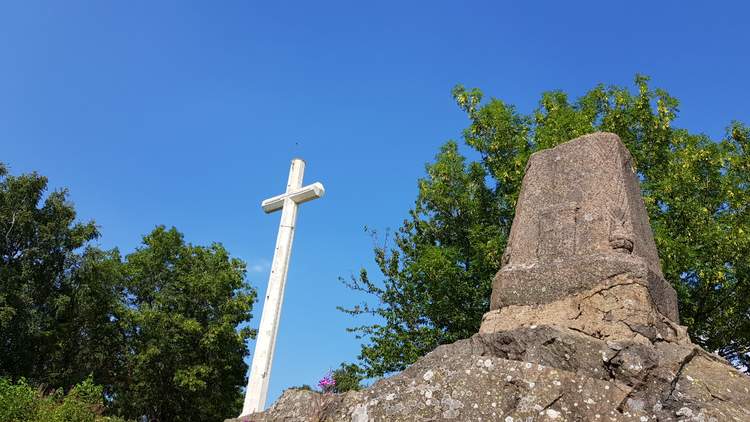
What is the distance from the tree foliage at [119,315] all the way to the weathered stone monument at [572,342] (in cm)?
2082

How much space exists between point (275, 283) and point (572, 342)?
501 cm

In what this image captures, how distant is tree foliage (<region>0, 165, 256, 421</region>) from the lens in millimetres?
24562

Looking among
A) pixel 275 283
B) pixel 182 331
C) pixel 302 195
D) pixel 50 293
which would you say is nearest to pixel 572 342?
pixel 275 283

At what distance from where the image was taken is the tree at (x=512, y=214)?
14.5m

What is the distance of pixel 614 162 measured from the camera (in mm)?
7012

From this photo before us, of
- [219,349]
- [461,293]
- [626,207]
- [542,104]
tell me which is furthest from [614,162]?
[219,349]

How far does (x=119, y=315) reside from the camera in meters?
26.8

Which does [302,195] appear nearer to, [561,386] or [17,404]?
[561,386]

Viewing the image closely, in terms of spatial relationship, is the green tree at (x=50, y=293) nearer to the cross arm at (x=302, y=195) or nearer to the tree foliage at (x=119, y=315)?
the tree foliage at (x=119, y=315)

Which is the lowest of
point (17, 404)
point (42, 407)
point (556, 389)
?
point (556, 389)

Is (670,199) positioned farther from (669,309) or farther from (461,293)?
(669,309)

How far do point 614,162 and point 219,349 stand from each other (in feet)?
73.6

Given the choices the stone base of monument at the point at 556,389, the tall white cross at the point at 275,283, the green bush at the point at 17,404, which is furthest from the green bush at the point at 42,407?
the stone base of monument at the point at 556,389

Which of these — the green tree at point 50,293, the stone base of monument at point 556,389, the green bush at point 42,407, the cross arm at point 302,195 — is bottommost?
the stone base of monument at point 556,389
